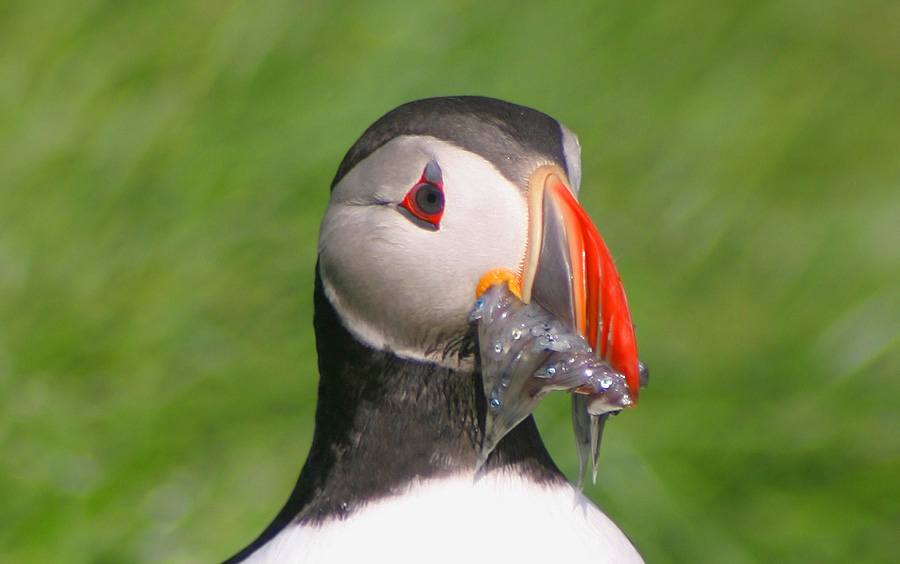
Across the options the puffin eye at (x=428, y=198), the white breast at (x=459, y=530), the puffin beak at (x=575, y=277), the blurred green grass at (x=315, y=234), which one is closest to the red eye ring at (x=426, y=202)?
the puffin eye at (x=428, y=198)

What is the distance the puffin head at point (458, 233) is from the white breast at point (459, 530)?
0.56 ft

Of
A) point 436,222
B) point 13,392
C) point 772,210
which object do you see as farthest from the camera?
point 772,210

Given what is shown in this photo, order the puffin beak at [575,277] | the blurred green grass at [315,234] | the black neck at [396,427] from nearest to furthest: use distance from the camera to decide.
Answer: the puffin beak at [575,277] < the black neck at [396,427] < the blurred green grass at [315,234]

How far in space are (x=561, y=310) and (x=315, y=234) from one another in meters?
2.40

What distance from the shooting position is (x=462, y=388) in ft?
4.87

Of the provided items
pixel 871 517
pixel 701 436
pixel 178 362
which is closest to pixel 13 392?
pixel 178 362

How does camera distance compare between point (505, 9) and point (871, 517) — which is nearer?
point (871, 517)

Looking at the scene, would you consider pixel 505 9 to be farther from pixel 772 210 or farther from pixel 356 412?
pixel 356 412

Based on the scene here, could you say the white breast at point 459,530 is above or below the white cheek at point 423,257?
below

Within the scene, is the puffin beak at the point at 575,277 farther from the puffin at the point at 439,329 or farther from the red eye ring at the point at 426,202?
the red eye ring at the point at 426,202

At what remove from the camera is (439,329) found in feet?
4.69

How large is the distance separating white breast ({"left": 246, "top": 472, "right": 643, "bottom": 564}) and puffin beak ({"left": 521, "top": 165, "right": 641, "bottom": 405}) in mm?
242

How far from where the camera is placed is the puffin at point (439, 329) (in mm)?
1354

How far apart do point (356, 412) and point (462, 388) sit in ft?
0.48
